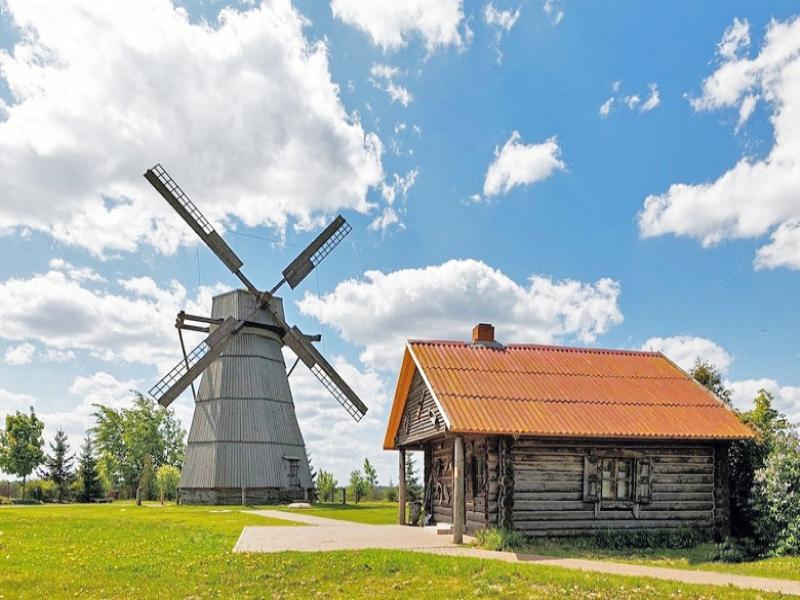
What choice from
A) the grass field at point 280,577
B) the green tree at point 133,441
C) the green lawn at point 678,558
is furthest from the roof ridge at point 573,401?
the green tree at point 133,441

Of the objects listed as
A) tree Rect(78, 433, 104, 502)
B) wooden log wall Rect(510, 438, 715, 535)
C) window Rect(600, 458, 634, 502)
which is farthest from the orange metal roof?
tree Rect(78, 433, 104, 502)

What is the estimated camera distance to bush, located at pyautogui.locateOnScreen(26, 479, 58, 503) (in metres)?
53.5

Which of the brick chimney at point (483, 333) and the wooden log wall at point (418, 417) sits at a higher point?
the brick chimney at point (483, 333)

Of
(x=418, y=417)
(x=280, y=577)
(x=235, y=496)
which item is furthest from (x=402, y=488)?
(x=235, y=496)

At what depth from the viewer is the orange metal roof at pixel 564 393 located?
59.5 ft

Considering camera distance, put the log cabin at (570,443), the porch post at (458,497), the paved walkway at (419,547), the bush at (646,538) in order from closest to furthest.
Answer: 1. the paved walkway at (419,547)
2. the porch post at (458,497)
3. the log cabin at (570,443)
4. the bush at (646,538)

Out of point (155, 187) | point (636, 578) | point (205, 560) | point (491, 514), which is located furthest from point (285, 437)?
point (636, 578)

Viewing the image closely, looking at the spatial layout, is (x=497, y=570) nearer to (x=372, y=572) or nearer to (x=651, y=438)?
(x=372, y=572)

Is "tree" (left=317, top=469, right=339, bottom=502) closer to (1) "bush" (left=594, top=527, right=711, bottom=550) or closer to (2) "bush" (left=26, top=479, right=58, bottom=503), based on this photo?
(2) "bush" (left=26, top=479, right=58, bottom=503)

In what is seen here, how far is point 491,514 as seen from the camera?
1802cm

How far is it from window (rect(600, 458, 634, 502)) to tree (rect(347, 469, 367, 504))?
1267 inches

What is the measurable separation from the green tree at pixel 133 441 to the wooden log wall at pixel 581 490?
43.8m

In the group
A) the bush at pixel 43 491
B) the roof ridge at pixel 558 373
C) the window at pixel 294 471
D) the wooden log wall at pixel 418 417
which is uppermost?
Result: the roof ridge at pixel 558 373

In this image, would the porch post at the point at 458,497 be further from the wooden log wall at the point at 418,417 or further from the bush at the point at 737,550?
the bush at the point at 737,550
